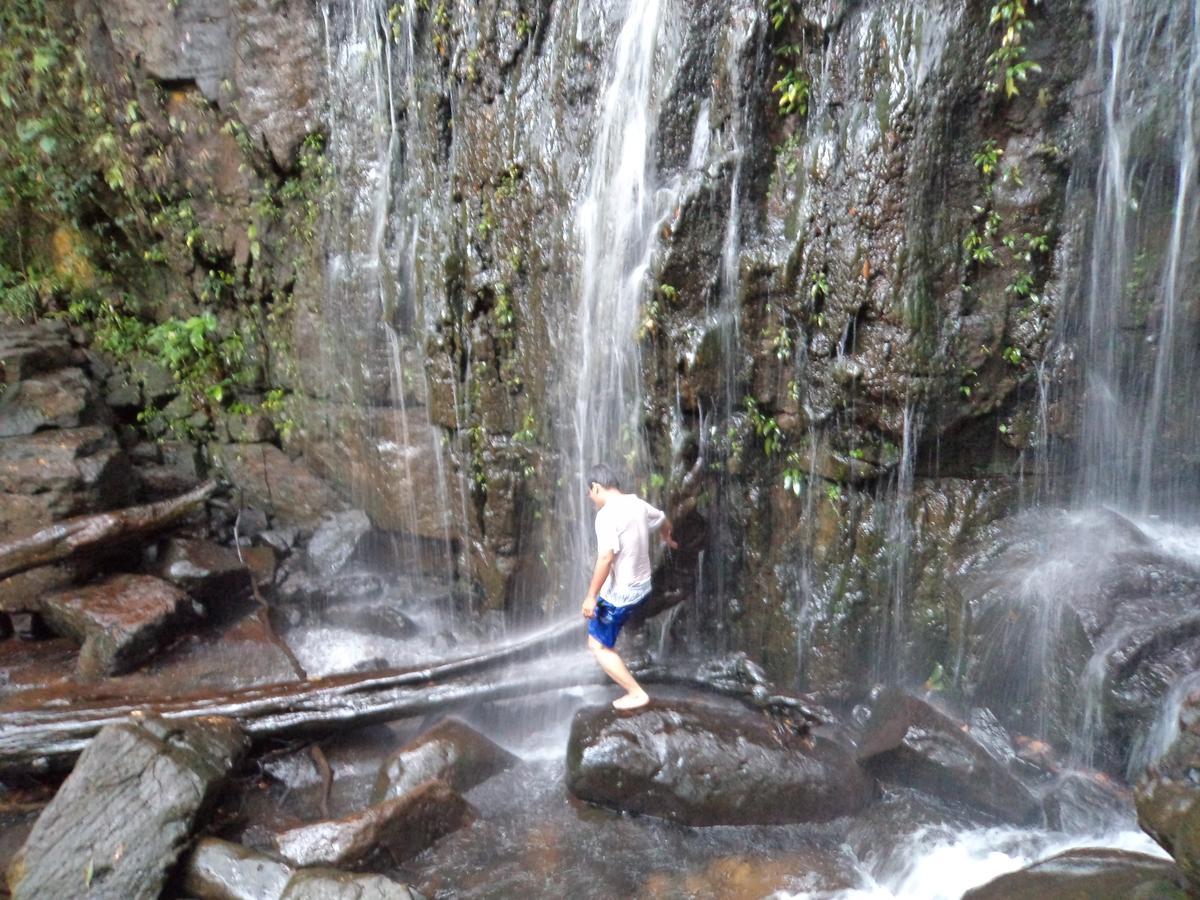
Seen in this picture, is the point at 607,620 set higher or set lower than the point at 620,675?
higher

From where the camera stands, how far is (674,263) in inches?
233

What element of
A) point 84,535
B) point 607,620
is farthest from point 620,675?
point 84,535

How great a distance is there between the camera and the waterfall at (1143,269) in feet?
16.9

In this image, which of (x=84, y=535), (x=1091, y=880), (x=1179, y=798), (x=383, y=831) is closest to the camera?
(x=1179, y=798)

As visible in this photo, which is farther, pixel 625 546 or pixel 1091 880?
pixel 625 546

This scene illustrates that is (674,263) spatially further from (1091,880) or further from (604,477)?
(1091,880)

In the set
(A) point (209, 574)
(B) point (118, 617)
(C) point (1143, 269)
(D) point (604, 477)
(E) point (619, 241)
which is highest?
(E) point (619, 241)

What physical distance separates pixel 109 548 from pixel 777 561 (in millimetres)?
6380

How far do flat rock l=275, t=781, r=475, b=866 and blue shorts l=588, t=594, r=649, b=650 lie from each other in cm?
143

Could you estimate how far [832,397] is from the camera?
568 centimetres

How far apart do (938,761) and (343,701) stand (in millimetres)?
4314

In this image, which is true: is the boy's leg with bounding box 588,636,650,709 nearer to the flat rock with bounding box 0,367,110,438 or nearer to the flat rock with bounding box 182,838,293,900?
the flat rock with bounding box 182,838,293,900

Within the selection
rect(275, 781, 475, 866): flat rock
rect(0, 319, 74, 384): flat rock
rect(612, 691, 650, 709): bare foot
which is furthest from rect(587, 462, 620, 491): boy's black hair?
rect(0, 319, 74, 384): flat rock

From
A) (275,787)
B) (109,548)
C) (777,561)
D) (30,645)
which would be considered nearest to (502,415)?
(777,561)
